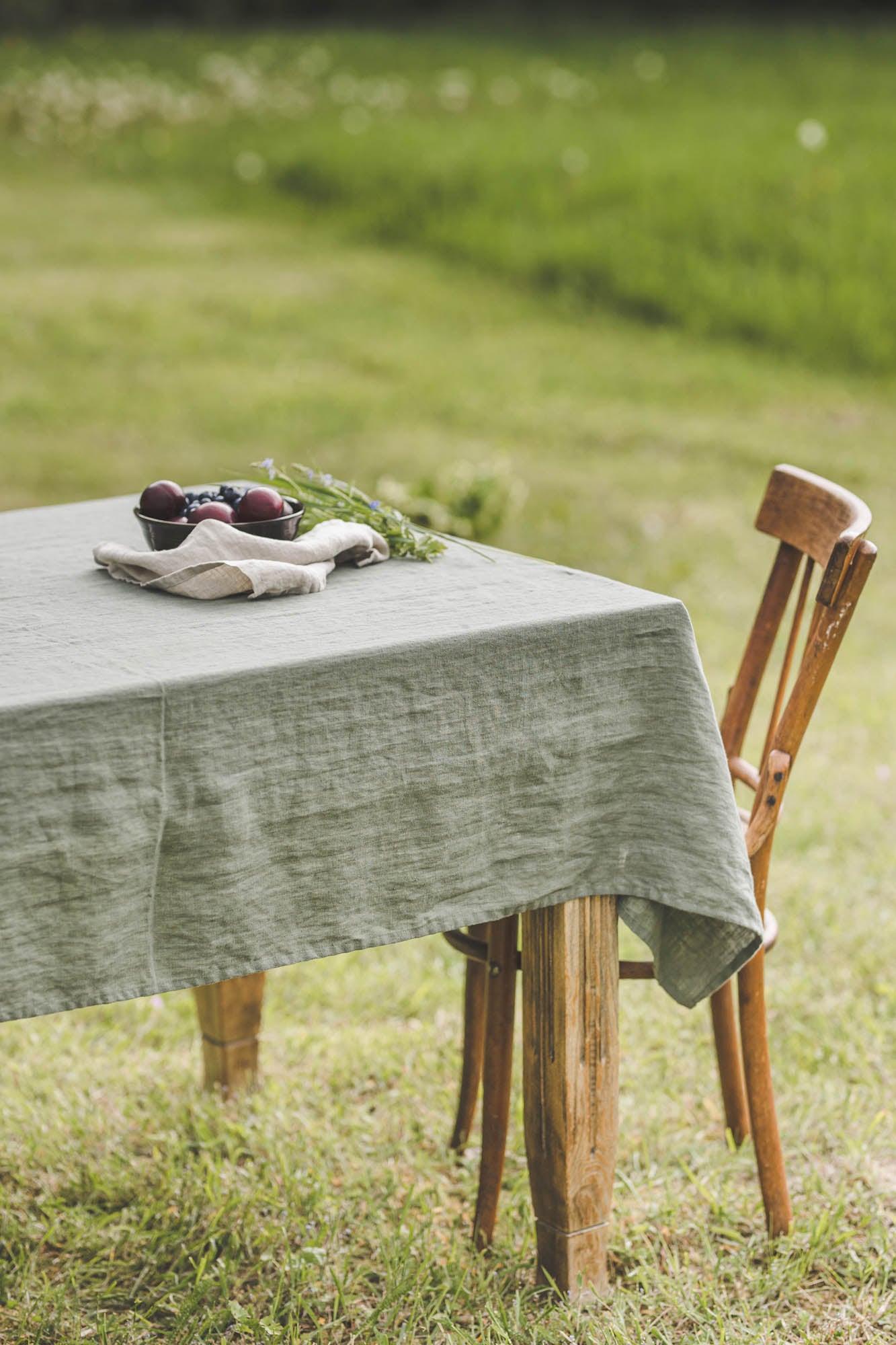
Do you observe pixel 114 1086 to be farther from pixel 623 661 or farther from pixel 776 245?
pixel 776 245

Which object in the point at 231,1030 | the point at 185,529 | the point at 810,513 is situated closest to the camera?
the point at 185,529

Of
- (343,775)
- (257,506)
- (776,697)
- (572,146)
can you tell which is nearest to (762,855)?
(776,697)

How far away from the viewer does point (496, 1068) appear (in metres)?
2.27

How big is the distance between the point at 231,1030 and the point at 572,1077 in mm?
896

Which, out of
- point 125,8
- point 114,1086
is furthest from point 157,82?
point 114,1086

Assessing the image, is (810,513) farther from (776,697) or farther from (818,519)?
(776,697)

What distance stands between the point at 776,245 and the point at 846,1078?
302 inches

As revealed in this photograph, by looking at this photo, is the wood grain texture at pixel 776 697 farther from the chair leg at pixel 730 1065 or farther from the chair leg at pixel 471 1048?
the chair leg at pixel 471 1048

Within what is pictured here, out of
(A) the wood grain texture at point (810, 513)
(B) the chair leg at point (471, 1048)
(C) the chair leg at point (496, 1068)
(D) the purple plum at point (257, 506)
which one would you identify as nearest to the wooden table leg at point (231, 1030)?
(B) the chair leg at point (471, 1048)

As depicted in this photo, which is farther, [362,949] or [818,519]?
[818,519]

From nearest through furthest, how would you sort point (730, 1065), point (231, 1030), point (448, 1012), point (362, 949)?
1. point (362, 949)
2. point (730, 1065)
3. point (231, 1030)
4. point (448, 1012)

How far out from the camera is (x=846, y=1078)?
2.83 m

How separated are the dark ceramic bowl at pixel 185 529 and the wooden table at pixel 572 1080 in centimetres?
63

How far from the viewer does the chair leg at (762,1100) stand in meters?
2.29
